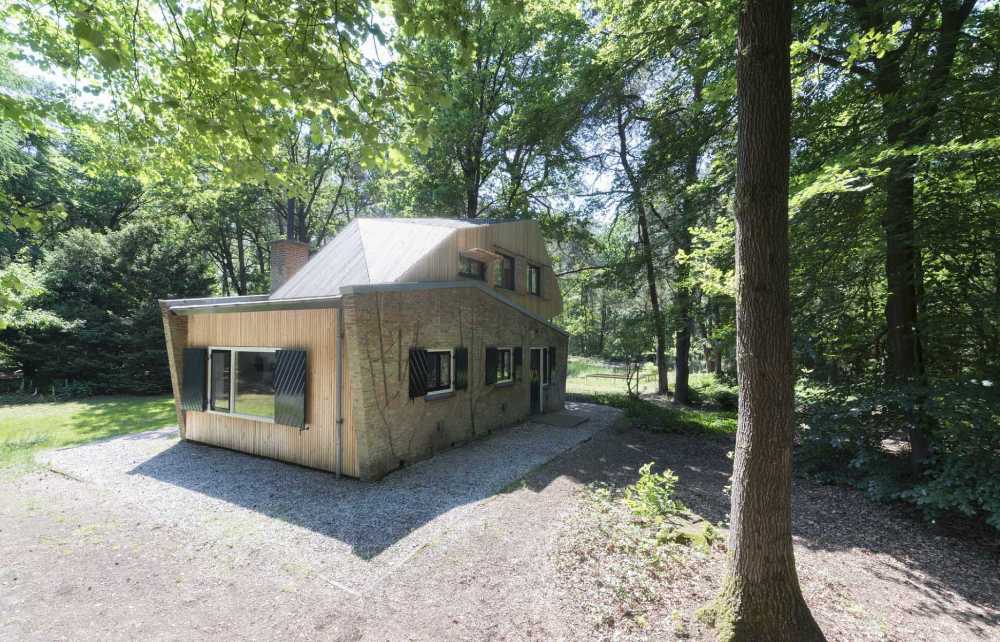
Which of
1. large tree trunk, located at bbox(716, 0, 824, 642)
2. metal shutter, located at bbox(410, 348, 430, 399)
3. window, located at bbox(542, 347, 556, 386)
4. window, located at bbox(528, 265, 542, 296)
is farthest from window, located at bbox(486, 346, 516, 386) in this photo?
large tree trunk, located at bbox(716, 0, 824, 642)

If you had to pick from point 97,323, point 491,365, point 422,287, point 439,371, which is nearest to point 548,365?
point 491,365

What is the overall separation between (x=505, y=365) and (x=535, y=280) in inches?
191

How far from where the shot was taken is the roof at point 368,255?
9148mm

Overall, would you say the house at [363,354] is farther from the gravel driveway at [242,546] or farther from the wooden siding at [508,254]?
the gravel driveway at [242,546]

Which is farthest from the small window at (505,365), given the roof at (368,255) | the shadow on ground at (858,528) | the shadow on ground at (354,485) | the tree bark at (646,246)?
the tree bark at (646,246)

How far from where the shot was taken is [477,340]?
1029 centimetres

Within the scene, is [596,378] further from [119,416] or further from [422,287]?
[119,416]

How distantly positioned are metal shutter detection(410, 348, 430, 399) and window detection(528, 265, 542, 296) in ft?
24.0

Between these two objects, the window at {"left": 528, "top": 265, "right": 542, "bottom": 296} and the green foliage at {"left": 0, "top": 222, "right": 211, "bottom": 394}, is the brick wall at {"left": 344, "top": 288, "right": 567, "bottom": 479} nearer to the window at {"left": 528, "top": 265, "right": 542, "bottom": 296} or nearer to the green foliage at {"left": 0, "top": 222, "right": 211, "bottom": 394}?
the window at {"left": 528, "top": 265, "right": 542, "bottom": 296}

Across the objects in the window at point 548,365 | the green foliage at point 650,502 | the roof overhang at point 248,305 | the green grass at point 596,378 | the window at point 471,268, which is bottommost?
the green grass at point 596,378

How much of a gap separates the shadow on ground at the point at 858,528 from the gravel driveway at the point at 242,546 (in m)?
1.67

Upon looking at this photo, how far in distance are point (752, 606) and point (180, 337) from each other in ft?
36.7

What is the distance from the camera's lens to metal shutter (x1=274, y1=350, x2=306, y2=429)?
7527 millimetres

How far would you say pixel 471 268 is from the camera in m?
11.9
